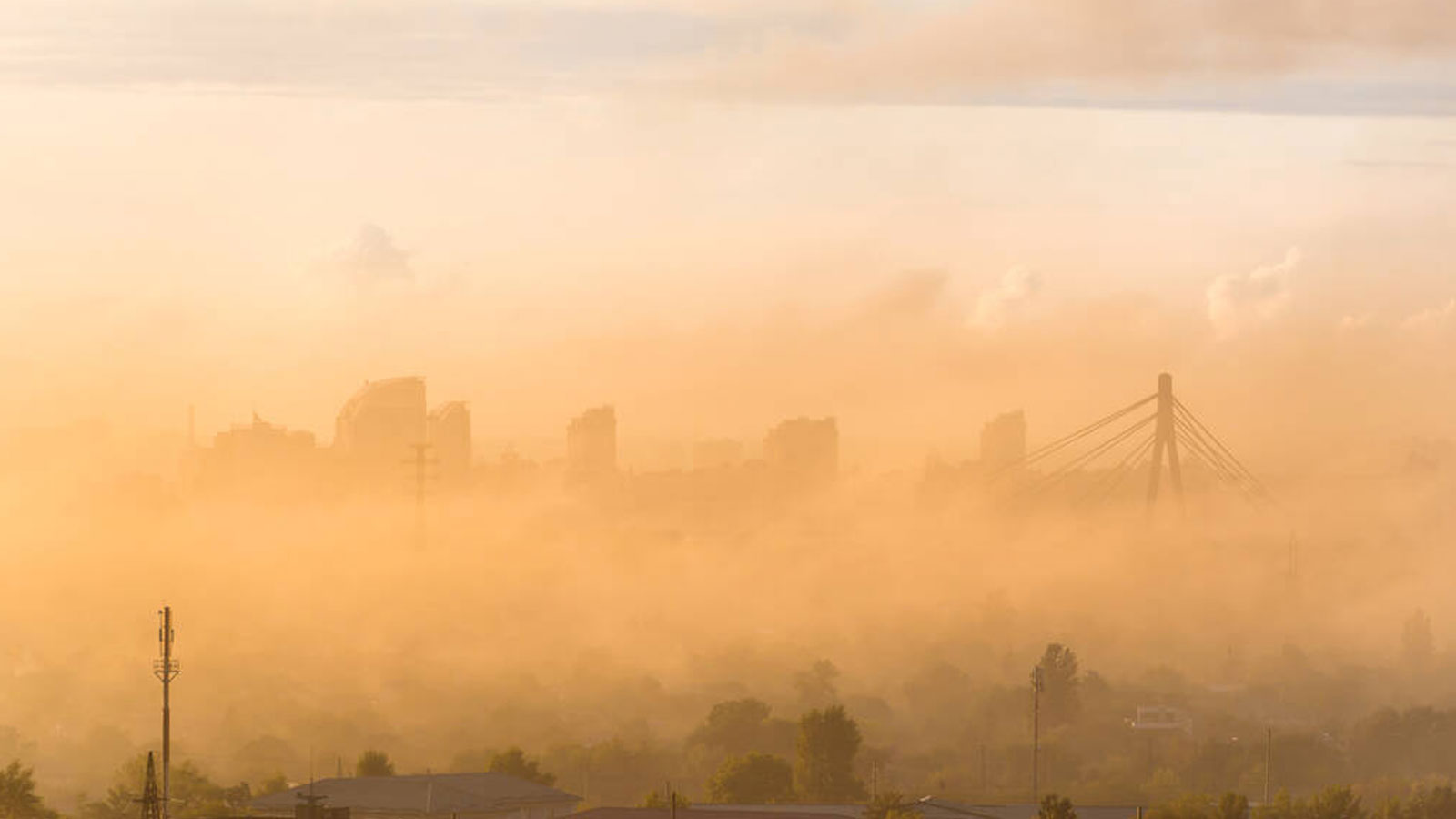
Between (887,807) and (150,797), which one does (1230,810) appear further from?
(150,797)

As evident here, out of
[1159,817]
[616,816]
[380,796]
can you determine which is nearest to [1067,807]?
[1159,817]

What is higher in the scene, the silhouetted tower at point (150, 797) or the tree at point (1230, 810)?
the silhouetted tower at point (150, 797)

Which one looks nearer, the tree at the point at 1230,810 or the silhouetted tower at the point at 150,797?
the silhouetted tower at the point at 150,797

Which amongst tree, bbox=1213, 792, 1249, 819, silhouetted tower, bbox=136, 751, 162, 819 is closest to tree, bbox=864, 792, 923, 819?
tree, bbox=1213, 792, 1249, 819

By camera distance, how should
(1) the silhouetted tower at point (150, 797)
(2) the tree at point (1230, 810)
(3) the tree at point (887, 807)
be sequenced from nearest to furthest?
(1) the silhouetted tower at point (150, 797), (3) the tree at point (887, 807), (2) the tree at point (1230, 810)

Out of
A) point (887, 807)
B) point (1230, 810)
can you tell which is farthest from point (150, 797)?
point (1230, 810)

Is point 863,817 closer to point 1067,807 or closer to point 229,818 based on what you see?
point 1067,807

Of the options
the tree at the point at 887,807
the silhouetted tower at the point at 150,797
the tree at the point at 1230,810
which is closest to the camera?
the silhouetted tower at the point at 150,797

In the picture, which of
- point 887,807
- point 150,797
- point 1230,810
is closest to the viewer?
point 150,797

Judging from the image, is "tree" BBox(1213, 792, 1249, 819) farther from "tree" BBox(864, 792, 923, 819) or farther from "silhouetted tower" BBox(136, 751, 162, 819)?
"silhouetted tower" BBox(136, 751, 162, 819)

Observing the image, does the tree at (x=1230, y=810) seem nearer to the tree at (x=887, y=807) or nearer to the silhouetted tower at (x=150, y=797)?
the tree at (x=887, y=807)

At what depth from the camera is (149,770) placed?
145m

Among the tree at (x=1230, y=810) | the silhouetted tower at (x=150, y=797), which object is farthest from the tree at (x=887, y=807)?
the silhouetted tower at (x=150, y=797)

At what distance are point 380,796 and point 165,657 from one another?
55.0 meters
